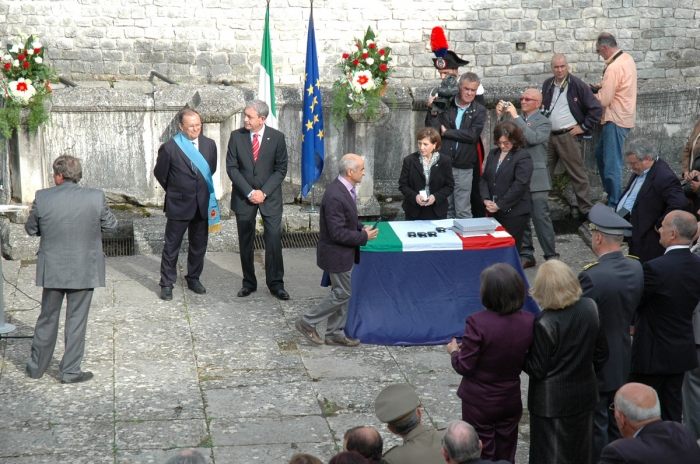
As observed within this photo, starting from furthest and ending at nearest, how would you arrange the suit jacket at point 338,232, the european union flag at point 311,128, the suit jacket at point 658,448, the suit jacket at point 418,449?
1. the european union flag at point 311,128
2. the suit jacket at point 338,232
3. the suit jacket at point 418,449
4. the suit jacket at point 658,448

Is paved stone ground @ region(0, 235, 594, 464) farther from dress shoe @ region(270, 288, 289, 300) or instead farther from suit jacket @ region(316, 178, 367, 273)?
suit jacket @ region(316, 178, 367, 273)

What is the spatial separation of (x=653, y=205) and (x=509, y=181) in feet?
4.42

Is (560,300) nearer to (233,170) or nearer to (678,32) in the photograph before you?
→ (233,170)

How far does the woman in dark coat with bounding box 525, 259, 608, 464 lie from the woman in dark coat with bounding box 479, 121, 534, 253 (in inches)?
130

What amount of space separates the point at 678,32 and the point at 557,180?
567cm

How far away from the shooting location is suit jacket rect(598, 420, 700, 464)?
3869 millimetres

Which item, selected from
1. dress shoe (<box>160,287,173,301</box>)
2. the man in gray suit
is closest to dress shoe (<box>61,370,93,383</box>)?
the man in gray suit

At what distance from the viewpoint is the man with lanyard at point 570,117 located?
9734 millimetres

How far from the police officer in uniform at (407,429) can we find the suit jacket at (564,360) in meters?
0.71

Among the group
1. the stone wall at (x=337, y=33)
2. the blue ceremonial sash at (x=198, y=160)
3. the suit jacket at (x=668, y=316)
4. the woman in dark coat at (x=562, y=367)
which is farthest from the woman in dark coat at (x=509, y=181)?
the stone wall at (x=337, y=33)

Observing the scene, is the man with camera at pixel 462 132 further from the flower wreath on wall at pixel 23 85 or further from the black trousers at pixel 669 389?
the flower wreath on wall at pixel 23 85

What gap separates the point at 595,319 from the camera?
186 inches

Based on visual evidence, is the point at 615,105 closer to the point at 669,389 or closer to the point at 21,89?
the point at 669,389

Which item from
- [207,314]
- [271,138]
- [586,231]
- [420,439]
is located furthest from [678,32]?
[420,439]
